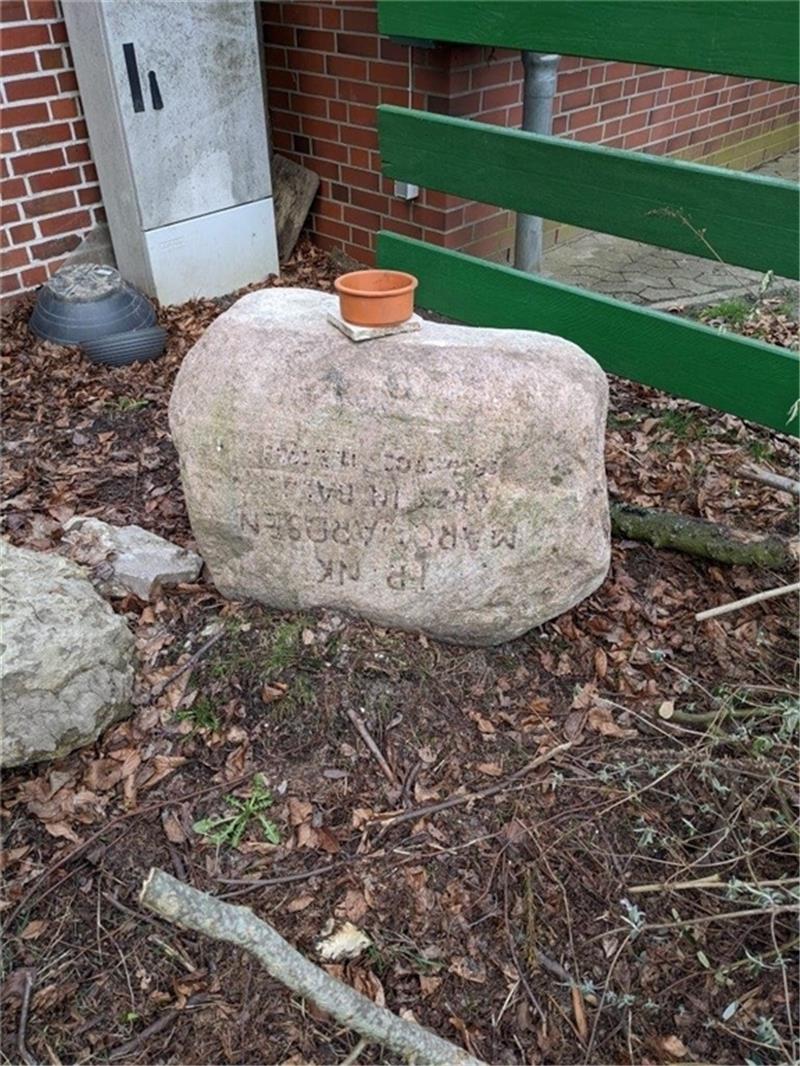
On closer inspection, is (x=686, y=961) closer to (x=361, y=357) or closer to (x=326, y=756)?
(x=326, y=756)

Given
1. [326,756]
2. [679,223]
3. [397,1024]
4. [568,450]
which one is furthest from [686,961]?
[679,223]

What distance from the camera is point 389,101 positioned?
4320 mm

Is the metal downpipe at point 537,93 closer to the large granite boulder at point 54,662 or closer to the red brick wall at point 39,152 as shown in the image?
the large granite boulder at point 54,662

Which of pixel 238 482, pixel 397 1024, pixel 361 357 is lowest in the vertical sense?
pixel 397 1024

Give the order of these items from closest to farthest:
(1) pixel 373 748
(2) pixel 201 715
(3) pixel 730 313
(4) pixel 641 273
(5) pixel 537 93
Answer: (1) pixel 373 748, (2) pixel 201 715, (5) pixel 537 93, (3) pixel 730 313, (4) pixel 641 273

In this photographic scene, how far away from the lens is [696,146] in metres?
6.11

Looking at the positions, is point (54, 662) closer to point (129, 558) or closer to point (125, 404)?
point (129, 558)

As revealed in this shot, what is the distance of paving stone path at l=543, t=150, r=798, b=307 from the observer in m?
4.99

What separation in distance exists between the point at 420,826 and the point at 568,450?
3.50 ft

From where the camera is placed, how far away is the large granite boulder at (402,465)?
2279mm

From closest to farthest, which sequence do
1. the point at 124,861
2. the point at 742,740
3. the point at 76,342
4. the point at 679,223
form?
the point at 124,861 → the point at 742,740 → the point at 679,223 → the point at 76,342

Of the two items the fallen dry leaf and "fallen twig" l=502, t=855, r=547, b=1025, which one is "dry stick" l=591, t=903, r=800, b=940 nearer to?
"fallen twig" l=502, t=855, r=547, b=1025

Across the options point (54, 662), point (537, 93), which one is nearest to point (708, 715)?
point (54, 662)

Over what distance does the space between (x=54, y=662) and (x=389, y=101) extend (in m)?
3.42
